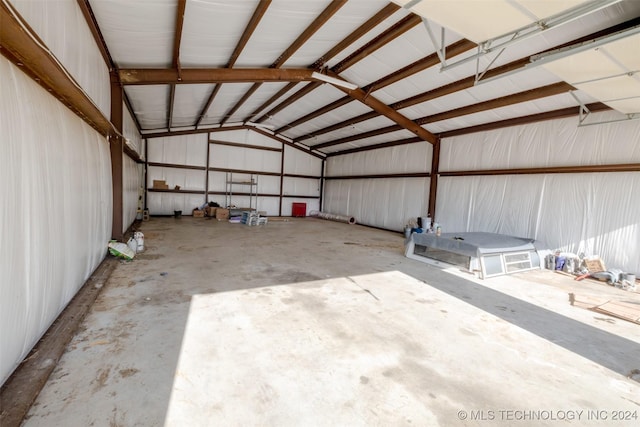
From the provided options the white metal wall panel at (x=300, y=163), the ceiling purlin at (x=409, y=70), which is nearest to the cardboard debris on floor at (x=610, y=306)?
the ceiling purlin at (x=409, y=70)

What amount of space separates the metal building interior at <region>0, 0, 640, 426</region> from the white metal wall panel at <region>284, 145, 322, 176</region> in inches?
197

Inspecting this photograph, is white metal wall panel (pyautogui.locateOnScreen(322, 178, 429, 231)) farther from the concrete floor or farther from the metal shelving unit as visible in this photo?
the concrete floor

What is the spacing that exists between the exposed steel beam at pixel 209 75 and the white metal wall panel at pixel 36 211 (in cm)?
251

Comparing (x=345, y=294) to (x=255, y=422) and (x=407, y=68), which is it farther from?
(x=407, y=68)

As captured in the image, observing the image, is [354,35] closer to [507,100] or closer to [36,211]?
[507,100]

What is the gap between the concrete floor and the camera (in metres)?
1.77

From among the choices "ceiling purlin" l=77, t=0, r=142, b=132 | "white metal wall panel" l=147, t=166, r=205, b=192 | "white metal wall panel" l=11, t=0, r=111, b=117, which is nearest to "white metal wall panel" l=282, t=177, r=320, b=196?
"white metal wall panel" l=147, t=166, r=205, b=192

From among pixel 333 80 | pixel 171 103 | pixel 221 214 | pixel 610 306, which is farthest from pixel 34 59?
pixel 221 214

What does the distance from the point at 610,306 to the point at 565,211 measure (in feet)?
10.2

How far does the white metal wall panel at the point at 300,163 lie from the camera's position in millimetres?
14266

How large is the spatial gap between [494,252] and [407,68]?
421 centimetres

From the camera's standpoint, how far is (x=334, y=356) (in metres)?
2.38

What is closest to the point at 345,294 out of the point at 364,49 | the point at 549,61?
the point at 549,61

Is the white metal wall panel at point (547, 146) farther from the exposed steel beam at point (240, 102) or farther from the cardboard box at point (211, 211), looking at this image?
the cardboard box at point (211, 211)
